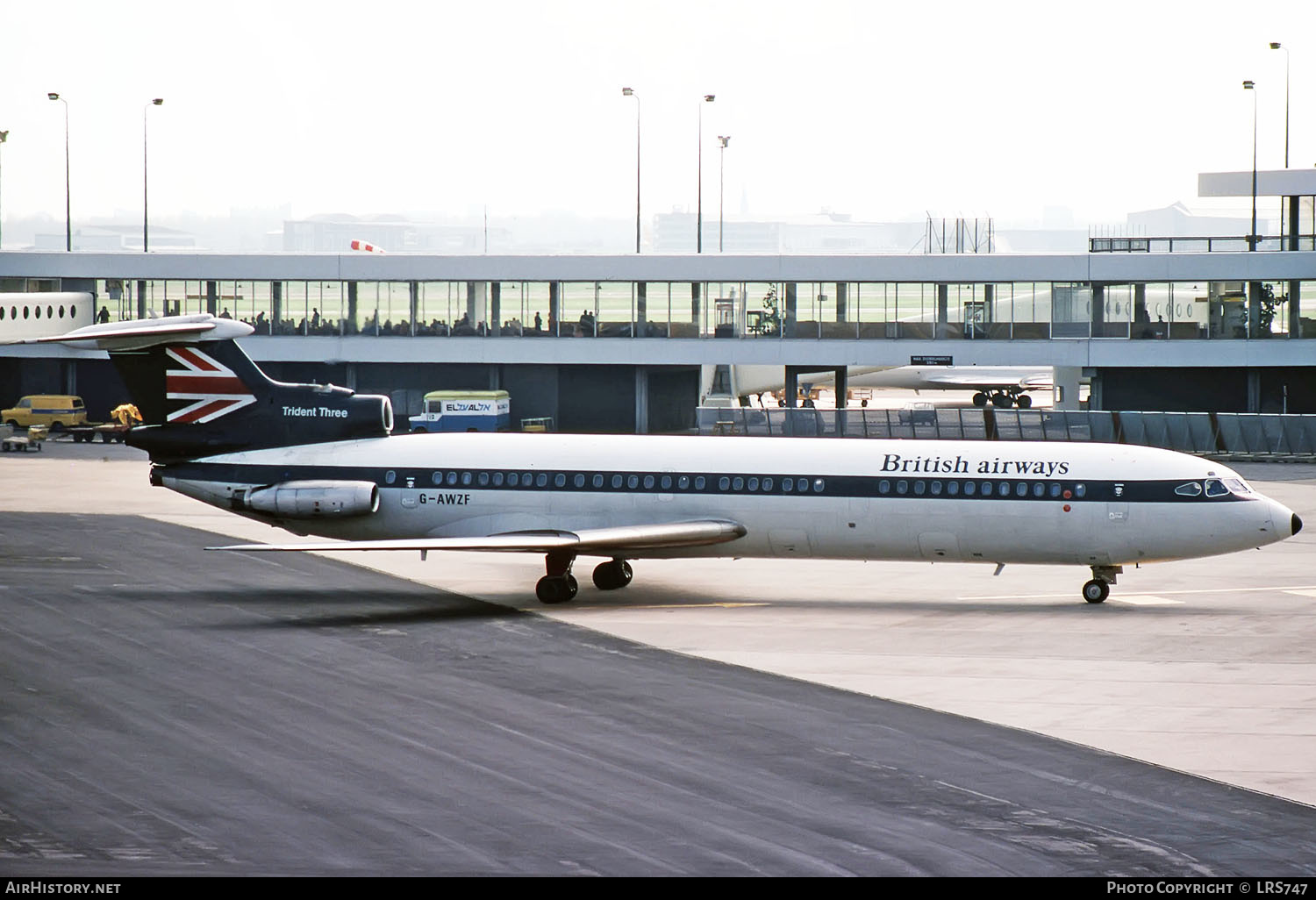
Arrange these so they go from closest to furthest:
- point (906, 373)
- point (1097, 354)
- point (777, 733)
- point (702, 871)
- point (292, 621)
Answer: point (702, 871), point (777, 733), point (292, 621), point (1097, 354), point (906, 373)

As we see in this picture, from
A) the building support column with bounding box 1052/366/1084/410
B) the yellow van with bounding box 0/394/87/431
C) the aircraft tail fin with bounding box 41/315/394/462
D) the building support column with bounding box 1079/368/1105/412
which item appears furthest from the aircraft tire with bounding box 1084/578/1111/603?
the yellow van with bounding box 0/394/87/431

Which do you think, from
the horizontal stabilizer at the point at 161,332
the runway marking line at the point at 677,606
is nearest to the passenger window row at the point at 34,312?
the horizontal stabilizer at the point at 161,332

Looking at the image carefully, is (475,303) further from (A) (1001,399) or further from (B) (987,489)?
(B) (987,489)

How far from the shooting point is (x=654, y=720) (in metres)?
23.2

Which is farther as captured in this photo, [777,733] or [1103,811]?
[777,733]

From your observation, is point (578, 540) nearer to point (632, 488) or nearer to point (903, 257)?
point (632, 488)

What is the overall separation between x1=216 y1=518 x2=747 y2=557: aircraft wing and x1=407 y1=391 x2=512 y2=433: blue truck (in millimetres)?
38474

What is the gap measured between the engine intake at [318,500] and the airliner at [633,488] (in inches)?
1.6

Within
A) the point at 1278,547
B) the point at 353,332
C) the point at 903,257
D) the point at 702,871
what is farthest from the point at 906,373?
the point at 702,871

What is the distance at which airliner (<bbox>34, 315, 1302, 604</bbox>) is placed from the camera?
1293 inches

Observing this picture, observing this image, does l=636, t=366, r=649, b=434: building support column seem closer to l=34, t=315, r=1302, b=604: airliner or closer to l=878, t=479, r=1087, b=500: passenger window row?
l=34, t=315, r=1302, b=604: airliner

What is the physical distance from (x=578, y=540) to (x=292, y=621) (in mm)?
5903

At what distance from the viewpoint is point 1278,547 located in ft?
141

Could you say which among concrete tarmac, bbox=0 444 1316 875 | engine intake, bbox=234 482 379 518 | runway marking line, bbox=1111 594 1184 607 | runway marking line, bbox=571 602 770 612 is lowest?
concrete tarmac, bbox=0 444 1316 875
